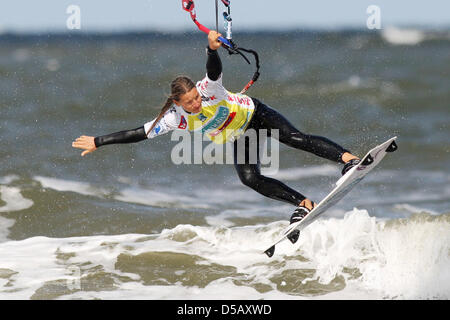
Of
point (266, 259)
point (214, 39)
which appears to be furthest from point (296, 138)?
point (266, 259)

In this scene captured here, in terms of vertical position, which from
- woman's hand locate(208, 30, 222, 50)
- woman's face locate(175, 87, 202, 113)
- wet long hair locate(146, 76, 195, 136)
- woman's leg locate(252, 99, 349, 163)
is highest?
woman's hand locate(208, 30, 222, 50)

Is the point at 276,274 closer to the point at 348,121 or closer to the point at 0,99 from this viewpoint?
the point at 348,121

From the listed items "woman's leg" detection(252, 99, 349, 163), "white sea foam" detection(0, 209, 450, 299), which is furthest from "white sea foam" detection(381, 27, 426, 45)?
"woman's leg" detection(252, 99, 349, 163)

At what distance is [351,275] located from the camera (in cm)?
725

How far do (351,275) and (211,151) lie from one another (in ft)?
25.7

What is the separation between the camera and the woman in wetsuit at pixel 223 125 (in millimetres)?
6109

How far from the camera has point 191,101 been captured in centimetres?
610

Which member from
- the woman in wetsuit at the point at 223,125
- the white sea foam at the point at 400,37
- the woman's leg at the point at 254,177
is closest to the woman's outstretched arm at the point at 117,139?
Answer: the woman in wetsuit at the point at 223,125

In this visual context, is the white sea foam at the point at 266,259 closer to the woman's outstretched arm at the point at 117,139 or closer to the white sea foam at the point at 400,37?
the woman's outstretched arm at the point at 117,139

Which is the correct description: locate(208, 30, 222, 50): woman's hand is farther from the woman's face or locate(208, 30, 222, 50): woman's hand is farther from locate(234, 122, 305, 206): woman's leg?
locate(234, 122, 305, 206): woman's leg

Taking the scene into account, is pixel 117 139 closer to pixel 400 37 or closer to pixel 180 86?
pixel 180 86

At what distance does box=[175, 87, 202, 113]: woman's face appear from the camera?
6078mm

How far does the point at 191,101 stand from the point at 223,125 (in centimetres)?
48

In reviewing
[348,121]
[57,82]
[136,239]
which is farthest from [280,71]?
[136,239]
